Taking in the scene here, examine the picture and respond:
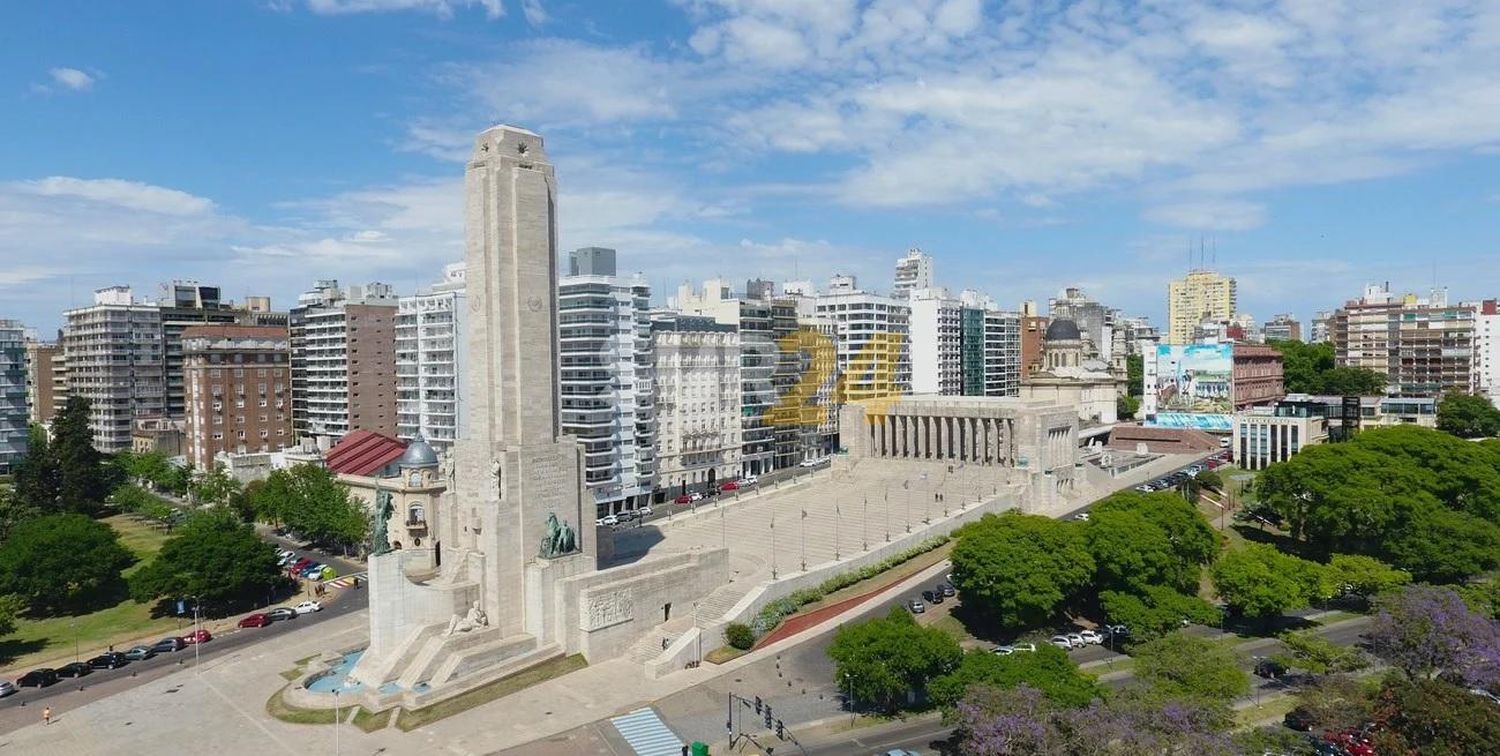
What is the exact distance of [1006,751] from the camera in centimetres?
3625

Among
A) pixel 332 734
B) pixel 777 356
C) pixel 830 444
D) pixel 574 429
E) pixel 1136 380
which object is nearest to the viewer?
pixel 332 734

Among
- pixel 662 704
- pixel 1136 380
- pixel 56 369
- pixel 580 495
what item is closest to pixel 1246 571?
pixel 662 704

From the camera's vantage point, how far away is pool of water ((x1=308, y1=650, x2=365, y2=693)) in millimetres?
51594

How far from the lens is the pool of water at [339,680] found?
51.6m

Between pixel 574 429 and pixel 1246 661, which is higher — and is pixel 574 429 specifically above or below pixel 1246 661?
above

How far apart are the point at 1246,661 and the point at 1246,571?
34.7 feet

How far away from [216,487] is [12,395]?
36.6 m

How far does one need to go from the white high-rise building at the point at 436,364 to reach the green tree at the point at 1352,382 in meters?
129

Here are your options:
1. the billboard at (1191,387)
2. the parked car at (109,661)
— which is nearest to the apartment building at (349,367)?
the parked car at (109,661)

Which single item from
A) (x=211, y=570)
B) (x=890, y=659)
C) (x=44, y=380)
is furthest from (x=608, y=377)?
(x=44, y=380)

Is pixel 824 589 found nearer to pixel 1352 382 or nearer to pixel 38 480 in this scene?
pixel 38 480

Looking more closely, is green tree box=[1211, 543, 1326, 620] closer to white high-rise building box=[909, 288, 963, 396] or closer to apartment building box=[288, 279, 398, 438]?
white high-rise building box=[909, 288, 963, 396]

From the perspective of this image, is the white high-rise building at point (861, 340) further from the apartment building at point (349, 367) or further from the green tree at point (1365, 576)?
the green tree at point (1365, 576)

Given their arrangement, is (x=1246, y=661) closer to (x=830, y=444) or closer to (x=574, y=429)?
(x=574, y=429)
